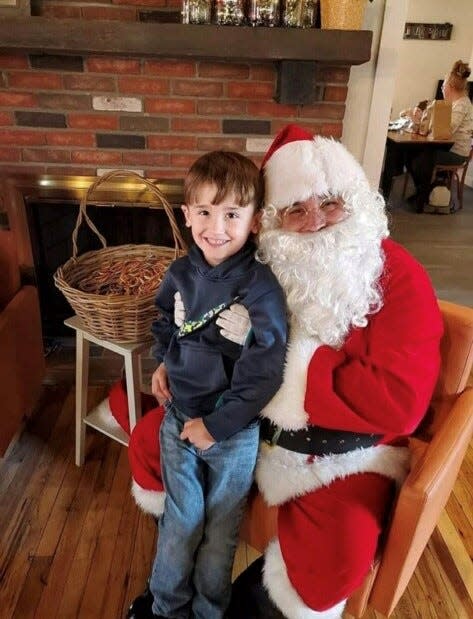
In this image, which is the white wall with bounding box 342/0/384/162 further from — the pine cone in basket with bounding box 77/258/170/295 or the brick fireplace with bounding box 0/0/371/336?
the pine cone in basket with bounding box 77/258/170/295

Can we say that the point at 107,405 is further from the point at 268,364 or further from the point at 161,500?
the point at 268,364

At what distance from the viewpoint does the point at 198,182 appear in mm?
1108

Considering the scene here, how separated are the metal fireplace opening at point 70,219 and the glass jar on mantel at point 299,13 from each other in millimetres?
691

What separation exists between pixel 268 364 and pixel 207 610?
1.87 feet

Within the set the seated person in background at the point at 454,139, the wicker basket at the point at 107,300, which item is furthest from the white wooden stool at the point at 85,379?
the seated person in background at the point at 454,139

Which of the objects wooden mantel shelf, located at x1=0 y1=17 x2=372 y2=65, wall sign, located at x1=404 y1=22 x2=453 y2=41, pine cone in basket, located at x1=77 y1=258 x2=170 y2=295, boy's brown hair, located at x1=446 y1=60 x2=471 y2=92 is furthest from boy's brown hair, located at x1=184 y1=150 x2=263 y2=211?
wall sign, located at x1=404 y1=22 x2=453 y2=41

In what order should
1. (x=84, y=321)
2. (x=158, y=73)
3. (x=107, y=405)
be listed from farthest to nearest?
(x=158, y=73), (x=107, y=405), (x=84, y=321)

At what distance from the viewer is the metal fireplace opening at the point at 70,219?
6.74 ft

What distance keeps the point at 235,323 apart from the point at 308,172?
362 millimetres

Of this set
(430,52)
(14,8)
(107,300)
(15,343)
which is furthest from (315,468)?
(430,52)

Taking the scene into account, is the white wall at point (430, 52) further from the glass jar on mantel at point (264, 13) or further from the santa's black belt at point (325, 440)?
the santa's black belt at point (325, 440)

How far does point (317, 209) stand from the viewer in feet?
3.77

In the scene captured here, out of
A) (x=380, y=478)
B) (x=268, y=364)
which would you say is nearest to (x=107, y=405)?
(x=268, y=364)

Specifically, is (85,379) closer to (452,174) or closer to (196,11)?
(196,11)
